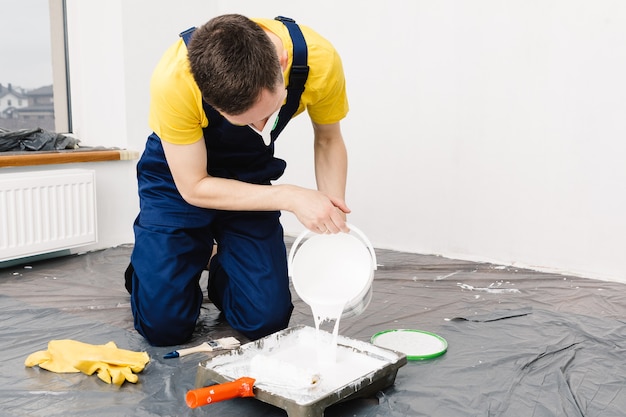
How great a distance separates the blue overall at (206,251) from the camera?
162 centimetres

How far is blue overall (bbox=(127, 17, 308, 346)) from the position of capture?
1620mm

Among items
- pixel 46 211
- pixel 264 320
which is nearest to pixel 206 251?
pixel 264 320

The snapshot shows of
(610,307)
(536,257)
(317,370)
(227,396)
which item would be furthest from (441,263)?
(227,396)

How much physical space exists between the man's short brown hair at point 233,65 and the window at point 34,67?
1.79 m

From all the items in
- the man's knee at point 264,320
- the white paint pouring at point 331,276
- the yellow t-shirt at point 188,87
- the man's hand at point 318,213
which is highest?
the yellow t-shirt at point 188,87

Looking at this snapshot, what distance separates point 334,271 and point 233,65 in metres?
0.54

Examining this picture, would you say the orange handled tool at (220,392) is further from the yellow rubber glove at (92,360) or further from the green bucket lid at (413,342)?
the green bucket lid at (413,342)

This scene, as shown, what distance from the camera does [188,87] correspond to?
1370 mm

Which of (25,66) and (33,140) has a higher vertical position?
(25,66)

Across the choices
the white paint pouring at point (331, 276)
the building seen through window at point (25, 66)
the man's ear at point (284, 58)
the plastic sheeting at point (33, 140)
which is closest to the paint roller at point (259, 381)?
the white paint pouring at point (331, 276)

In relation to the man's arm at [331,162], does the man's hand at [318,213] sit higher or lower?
lower

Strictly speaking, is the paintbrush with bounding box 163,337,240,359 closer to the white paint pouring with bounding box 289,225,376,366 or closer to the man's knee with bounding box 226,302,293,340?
the man's knee with bounding box 226,302,293,340

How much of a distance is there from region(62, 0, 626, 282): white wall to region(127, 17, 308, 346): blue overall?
1.03m

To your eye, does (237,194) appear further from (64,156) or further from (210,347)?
(64,156)
